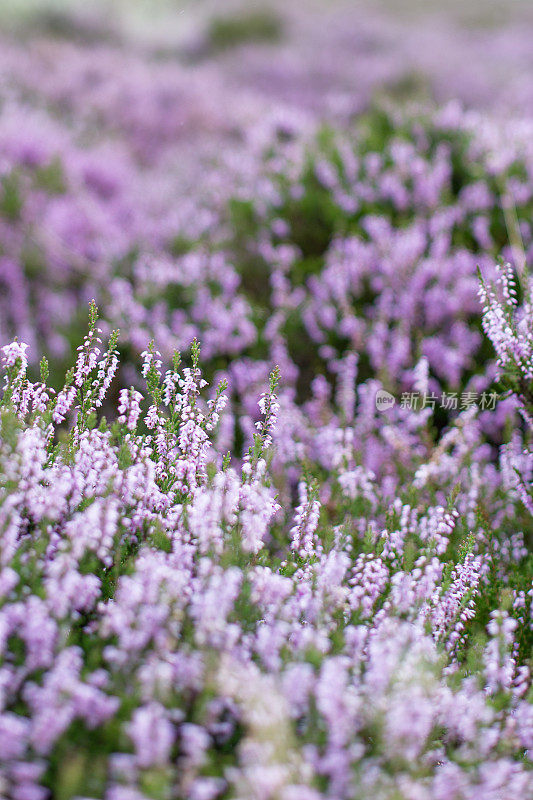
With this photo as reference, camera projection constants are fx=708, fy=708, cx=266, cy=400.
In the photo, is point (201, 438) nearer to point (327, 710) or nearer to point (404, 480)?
point (327, 710)

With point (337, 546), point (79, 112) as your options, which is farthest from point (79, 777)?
point (79, 112)

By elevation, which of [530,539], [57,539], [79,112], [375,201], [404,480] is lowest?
[57,539]
